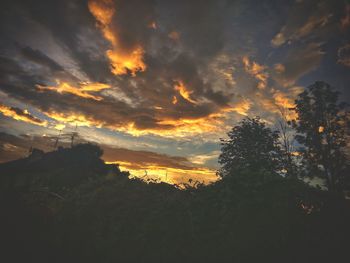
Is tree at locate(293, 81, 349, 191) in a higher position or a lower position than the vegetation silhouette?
higher

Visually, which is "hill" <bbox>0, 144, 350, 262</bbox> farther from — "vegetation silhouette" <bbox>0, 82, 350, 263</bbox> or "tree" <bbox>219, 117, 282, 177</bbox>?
"tree" <bbox>219, 117, 282, 177</bbox>

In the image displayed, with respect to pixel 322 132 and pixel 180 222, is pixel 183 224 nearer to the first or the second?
pixel 180 222

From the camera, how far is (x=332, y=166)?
96.4 feet

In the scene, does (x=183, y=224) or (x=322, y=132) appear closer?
(x=183, y=224)

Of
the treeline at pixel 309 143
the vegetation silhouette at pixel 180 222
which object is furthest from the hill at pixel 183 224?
the treeline at pixel 309 143

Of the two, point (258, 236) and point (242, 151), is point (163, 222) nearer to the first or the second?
point (258, 236)

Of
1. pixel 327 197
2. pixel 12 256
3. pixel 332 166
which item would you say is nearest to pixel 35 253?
pixel 12 256

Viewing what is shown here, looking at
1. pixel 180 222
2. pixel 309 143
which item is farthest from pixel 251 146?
pixel 180 222

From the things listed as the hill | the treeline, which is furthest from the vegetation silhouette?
the treeline

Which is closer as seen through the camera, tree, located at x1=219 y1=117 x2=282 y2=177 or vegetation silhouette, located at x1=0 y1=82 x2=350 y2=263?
vegetation silhouette, located at x1=0 y1=82 x2=350 y2=263

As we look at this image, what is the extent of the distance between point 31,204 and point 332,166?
32.6m

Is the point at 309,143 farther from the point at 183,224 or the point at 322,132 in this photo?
the point at 183,224

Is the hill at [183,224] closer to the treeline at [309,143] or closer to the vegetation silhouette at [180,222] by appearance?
the vegetation silhouette at [180,222]

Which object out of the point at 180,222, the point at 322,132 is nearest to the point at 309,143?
the point at 322,132
